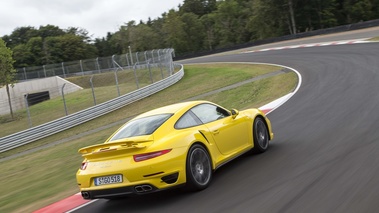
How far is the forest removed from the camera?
68.2m

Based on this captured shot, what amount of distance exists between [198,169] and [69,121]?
16824 mm

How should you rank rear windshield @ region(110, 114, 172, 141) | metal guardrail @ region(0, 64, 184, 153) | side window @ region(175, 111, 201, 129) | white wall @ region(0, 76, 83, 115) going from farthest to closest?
white wall @ region(0, 76, 83, 115) → metal guardrail @ region(0, 64, 184, 153) → side window @ region(175, 111, 201, 129) → rear windshield @ region(110, 114, 172, 141)

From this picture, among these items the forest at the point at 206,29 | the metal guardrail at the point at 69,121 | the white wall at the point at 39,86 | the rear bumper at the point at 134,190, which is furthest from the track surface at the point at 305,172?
the forest at the point at 206,29

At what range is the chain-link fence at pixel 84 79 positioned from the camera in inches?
1213

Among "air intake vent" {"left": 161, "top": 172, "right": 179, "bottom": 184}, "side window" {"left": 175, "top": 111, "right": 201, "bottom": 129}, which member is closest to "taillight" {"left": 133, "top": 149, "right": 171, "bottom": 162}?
"air intake vent" {"left": 161, "top": 172, "right": 179, "bottom": 184}

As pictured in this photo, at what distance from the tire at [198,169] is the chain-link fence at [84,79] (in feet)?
71.3

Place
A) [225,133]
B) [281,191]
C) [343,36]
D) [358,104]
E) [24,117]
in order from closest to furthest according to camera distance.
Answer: [281,191] < [225,133] < [358,104] < [24,117] < [343,36]

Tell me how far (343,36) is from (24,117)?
24018 millimetres

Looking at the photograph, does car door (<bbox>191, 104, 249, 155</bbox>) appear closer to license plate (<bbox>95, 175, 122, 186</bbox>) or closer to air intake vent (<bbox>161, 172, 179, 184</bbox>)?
air intake vent (<bbox>161, 172, 179, 184</bbox>)

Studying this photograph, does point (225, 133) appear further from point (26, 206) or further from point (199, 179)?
point (26, 206)

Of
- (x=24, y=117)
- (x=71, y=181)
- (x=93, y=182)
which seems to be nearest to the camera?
(x=93, y=182)

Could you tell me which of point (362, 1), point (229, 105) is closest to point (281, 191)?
point (229, 105)

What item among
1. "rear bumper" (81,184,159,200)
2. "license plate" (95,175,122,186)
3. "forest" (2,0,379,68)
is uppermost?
"forest" (2,0,379,68)

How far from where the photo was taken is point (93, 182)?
5.98 meters
